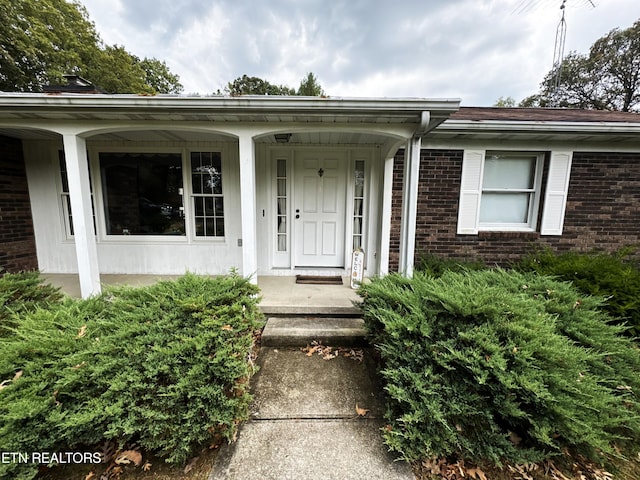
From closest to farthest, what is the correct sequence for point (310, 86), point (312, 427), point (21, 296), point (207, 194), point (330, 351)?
point (312, 427)
point (21, 296)
point (330, 351)
point (207, 194)
point (310, 86)

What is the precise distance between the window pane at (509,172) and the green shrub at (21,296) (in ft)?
18.8

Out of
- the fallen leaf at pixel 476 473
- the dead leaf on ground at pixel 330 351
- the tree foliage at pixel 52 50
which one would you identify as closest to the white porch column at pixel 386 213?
the dead leaf on ground at pixel 330 351

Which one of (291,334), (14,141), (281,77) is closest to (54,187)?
(14,141)

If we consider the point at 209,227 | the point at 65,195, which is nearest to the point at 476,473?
the point at 209,227

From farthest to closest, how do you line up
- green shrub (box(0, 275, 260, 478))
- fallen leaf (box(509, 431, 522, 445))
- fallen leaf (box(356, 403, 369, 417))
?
1. fallen leaf (box(356, 403, 369, 417))
2. fallen leaf (box(509, 431, 522, 445))
3. green shrub (box(0, 275, 260, 478))

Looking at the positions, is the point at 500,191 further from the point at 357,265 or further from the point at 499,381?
the point at 499,381

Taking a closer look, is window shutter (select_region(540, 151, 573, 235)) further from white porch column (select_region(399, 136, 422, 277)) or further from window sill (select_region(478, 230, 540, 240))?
white porch column (select_region(399, 136, 422, 277))

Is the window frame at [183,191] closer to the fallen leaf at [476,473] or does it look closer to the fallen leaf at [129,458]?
the fallen leaf at [129,458]

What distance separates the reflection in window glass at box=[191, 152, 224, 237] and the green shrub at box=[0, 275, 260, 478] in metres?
2.70

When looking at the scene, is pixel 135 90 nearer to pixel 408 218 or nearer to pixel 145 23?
pixel 145 23

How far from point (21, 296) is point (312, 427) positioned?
276cm

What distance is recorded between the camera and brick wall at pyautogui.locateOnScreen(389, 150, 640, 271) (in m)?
4.05

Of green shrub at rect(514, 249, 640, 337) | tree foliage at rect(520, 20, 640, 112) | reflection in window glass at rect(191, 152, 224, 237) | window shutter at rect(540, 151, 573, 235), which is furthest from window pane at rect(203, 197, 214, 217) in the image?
tree foliage at rect(520, 20, 640, 112)

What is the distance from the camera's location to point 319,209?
15.0 ft
